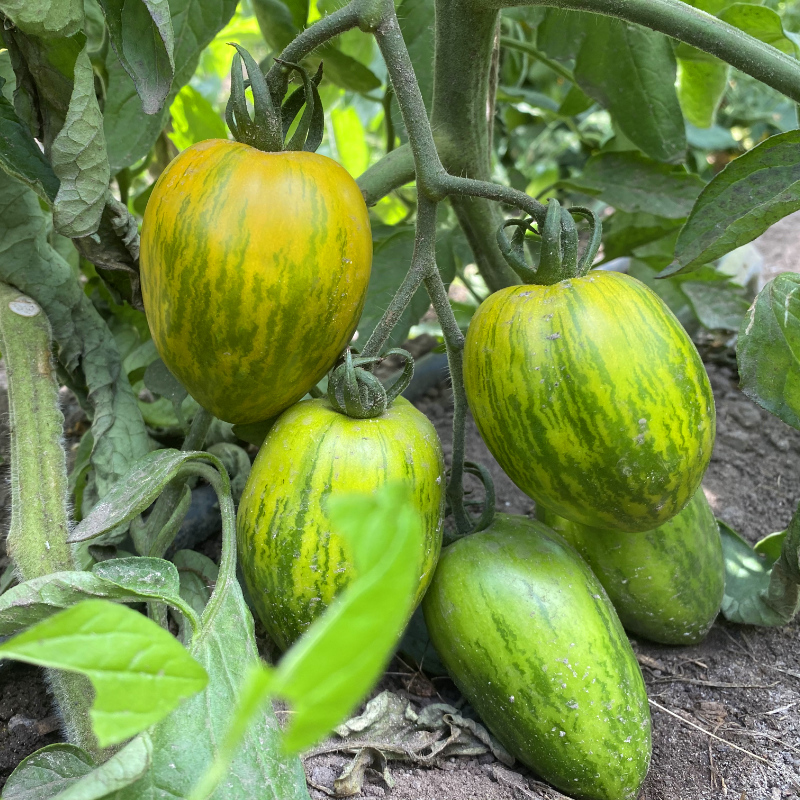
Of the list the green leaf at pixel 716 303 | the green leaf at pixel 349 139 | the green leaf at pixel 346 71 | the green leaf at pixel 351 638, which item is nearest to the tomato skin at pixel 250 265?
the green leaf at pixel 351 638

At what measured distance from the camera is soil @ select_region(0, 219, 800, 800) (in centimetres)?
92

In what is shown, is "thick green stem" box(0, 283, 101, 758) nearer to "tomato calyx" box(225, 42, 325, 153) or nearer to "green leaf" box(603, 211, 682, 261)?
"tomato calyx" box(225, 42, 325, 153)

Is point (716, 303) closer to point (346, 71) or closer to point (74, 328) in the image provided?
point (346, 71)

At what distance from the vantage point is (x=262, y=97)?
34.4 inches

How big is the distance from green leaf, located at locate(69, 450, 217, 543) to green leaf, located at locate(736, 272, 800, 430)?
2.21 ft

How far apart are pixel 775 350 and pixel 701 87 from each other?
982 millimetres

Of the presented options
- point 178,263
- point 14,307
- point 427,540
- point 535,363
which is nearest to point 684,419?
point 535,363

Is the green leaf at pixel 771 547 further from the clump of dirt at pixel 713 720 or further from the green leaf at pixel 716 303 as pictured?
the green leaf at pixel 716 303

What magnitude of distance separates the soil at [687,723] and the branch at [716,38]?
0.81 meters

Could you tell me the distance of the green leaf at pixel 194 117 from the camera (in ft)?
5.16

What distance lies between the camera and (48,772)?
0.74m

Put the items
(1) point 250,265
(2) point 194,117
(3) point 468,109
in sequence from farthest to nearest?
(2) point 194,117 < (3) point 468,109 < (1) point 250,265

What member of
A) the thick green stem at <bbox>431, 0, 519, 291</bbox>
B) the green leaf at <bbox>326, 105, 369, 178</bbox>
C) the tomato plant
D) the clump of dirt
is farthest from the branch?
the green leaf at <bbox>326, 105, 369, 178</bbox>

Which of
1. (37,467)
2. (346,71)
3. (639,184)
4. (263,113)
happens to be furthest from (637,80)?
(37,467)
